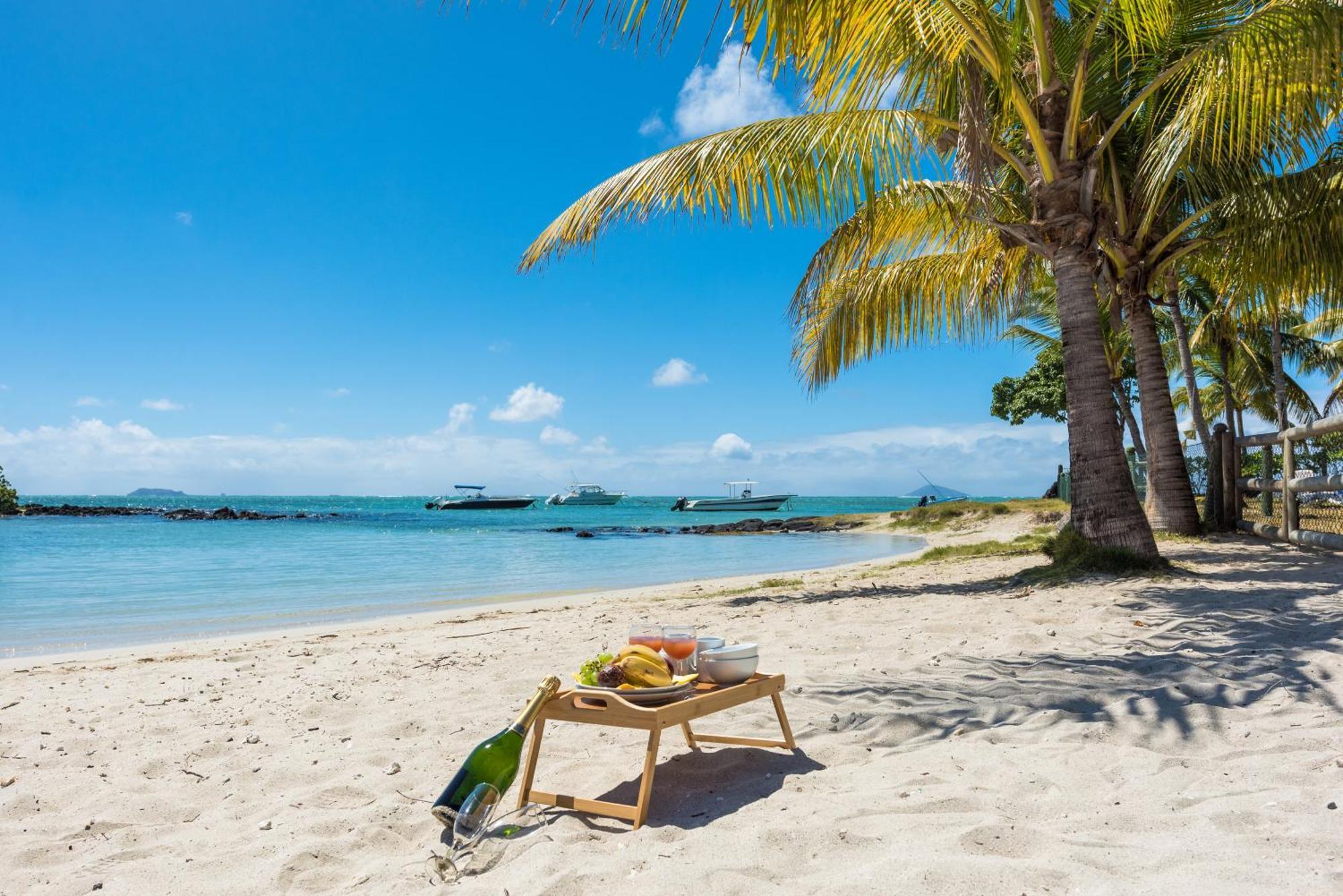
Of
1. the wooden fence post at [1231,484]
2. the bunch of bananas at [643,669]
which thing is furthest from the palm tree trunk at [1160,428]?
the bunch of bananas at [643,669]

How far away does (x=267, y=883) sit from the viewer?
271 cm

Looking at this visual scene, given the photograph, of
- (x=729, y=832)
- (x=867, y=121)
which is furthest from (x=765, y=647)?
(x=867, y=121)

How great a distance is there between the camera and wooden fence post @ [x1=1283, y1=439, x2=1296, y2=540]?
10.4 metres

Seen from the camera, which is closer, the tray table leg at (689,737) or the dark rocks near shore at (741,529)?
the tray table leg at (689,737)

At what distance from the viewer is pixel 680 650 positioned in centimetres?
335

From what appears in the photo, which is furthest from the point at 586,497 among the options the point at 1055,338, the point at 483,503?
the point at 1055,338

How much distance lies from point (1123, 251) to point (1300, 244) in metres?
1.91

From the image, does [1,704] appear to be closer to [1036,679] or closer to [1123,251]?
[1036,679]

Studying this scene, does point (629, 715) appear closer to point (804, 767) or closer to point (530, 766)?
point (530, 766)

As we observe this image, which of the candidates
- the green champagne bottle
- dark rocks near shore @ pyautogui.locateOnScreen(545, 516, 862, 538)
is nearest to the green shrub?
the green champagne bottle

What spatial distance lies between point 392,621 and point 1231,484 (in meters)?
11.8

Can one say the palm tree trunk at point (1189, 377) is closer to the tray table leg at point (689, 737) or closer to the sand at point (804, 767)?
the sand at point (804, 767)

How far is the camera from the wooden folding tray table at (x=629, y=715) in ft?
9.57

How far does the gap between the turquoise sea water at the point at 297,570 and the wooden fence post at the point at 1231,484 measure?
737cm
